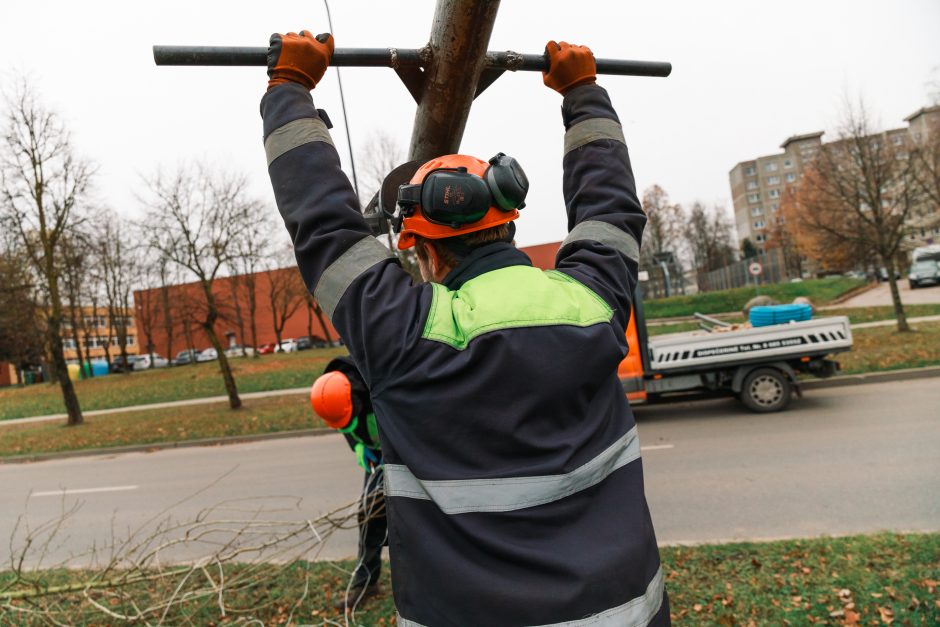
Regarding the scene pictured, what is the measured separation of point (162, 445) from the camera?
13836 millimetres

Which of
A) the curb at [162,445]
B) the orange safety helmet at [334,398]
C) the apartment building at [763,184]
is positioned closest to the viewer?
the orange safety helmet at [334,398]

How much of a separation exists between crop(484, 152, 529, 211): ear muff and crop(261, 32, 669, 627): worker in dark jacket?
19 millimetres

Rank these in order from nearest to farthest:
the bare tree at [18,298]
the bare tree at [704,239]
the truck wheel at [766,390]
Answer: the truck wheel at [766,390] < the bare tree at [18,298] < the bare tree at [704,239]

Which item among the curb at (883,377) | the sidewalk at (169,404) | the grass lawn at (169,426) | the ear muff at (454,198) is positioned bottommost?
the curb at (883,377)

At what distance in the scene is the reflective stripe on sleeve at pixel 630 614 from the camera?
1249 millimetres

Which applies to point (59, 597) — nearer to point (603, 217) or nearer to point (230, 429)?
point (603, 217)

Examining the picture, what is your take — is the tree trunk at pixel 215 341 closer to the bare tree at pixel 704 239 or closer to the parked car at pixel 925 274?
the parked car at pixel 925 274

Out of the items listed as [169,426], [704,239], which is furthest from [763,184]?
[169,426]

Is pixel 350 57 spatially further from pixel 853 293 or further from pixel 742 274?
pixel 742 274

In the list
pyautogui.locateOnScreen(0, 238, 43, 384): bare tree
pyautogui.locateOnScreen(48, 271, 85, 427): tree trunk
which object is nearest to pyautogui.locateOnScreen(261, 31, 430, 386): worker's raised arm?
pyautogui.locateOnScreen(48, 271, 85, 427): tree trunk

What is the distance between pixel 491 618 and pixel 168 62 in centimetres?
155

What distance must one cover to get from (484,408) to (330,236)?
503mm

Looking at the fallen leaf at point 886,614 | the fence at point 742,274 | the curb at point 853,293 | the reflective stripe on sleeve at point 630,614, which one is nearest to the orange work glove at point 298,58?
the reflective stripe on sleeve at point 630,614

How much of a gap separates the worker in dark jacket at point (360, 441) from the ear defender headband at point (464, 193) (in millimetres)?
2132
